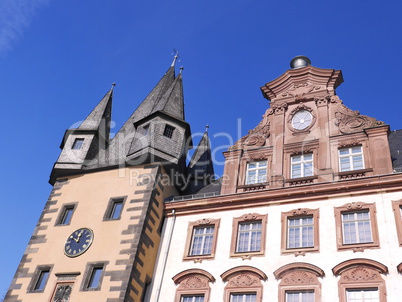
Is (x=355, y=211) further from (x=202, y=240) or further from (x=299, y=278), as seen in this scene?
(x=202, y=240)

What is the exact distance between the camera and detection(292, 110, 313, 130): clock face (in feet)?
73.8

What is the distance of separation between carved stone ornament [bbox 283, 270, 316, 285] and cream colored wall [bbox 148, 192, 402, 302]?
34 centimetres

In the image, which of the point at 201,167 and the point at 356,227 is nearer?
the point at 356,227

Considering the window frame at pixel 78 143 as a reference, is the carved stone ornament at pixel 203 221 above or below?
below

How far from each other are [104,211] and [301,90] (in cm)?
1121

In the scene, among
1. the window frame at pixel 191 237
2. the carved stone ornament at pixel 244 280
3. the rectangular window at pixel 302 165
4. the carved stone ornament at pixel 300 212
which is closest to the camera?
the carved stone ornament at pixel 244 280

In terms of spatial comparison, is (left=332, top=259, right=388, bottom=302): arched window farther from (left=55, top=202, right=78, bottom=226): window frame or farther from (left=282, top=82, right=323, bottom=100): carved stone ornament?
(left=55, top=202, right=78, bottom=226): window frame

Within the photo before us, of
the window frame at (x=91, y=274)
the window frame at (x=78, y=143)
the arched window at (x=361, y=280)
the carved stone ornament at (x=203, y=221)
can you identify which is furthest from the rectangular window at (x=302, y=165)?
the window frame at (x=78, y=143)

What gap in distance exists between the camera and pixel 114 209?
21812 mm

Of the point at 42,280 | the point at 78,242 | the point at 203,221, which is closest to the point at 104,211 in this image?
the point at 78,242

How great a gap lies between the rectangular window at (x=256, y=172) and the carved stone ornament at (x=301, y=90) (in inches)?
157

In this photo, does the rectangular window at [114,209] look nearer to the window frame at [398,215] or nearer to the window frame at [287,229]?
the window frame at [287,229]

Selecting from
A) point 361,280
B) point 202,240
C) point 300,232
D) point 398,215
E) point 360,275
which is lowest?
point 361,280

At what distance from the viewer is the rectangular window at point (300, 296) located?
16578 mm
